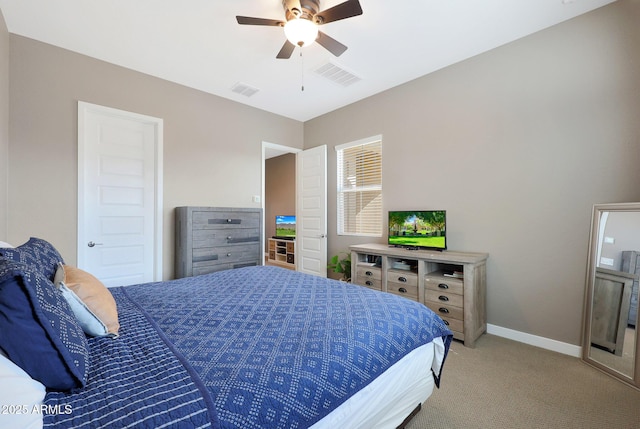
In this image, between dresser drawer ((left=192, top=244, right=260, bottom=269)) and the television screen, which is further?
the television screen

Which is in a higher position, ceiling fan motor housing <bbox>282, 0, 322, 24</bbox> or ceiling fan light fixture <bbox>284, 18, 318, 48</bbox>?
ceiling fan motor housing <bbox>282, 0, 322, 24</bbox>

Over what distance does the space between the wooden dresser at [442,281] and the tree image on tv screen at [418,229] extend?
0.15m

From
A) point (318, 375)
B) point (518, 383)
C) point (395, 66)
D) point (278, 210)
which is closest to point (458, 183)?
point (395, 66)

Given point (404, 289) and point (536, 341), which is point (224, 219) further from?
point (536, 341)

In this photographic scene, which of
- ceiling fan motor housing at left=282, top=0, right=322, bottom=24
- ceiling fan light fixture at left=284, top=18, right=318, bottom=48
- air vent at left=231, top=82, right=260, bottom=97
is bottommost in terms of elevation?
ceiling fan light fixture at left=284, top=18, right=318, bottom=48

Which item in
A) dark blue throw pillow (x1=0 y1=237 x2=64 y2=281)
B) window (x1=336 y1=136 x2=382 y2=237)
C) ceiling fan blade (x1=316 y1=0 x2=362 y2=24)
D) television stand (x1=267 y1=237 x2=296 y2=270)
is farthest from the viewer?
television stand (x1=267 y1=237 x2=296 y2=270)

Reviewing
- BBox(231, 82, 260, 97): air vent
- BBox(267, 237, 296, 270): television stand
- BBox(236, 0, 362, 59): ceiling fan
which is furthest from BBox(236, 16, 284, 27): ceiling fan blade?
BBox(267, 237, 296, 270): television stand

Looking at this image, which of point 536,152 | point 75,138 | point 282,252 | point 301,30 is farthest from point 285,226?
point 536,152

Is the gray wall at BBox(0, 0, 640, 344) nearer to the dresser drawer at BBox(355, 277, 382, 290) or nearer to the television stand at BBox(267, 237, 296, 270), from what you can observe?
the dresser drawer at BBox(355, 277, 382, 290)

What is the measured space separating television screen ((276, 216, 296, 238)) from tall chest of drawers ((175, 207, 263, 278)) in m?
2.96

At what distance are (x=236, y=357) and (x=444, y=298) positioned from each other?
2.34 metres

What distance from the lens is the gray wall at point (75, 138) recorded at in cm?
261

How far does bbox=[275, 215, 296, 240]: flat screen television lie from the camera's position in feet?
22.5

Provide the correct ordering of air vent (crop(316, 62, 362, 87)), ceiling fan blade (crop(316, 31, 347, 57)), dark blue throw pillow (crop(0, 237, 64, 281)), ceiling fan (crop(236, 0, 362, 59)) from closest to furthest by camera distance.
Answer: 1. dark blue throw pillow (crop(0, 237, 64, 281))
2. ceiling fan (crop(236, 0, 362, 59))
3. ceiling fan blade (crop(316, 31, 347, 57))
4. air vent (crop(316, 62, 362, 87))
